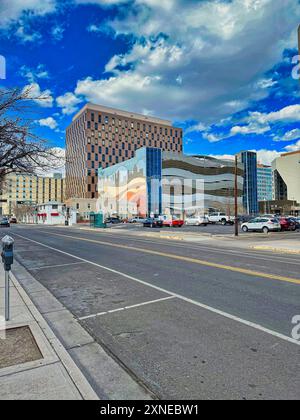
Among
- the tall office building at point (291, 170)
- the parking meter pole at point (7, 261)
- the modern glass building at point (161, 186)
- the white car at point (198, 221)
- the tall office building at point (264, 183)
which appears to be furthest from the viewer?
the tall office building at point (264, 183)

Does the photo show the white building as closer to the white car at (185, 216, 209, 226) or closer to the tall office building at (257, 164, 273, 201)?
A: the white car at (185, 216, 209, 226)

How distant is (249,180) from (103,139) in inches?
2599

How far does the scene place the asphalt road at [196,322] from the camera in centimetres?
319

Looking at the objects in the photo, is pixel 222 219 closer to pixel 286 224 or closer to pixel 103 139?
pixel 286 224

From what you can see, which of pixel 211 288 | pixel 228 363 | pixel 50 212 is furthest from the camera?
pixel 50 212

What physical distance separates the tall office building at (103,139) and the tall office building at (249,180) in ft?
99.5

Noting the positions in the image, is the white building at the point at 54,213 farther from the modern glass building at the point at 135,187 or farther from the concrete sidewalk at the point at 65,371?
the concrete sidewalk at the point at 65,371

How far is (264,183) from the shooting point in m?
181

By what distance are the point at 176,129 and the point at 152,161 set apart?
163 ft

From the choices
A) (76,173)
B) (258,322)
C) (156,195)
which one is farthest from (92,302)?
(76,173)

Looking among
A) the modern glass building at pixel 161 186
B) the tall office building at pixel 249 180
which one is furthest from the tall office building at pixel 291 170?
the modern glass building at pixel 161 186

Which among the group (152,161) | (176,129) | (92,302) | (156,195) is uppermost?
(176,129)

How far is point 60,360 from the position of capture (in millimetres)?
3545
